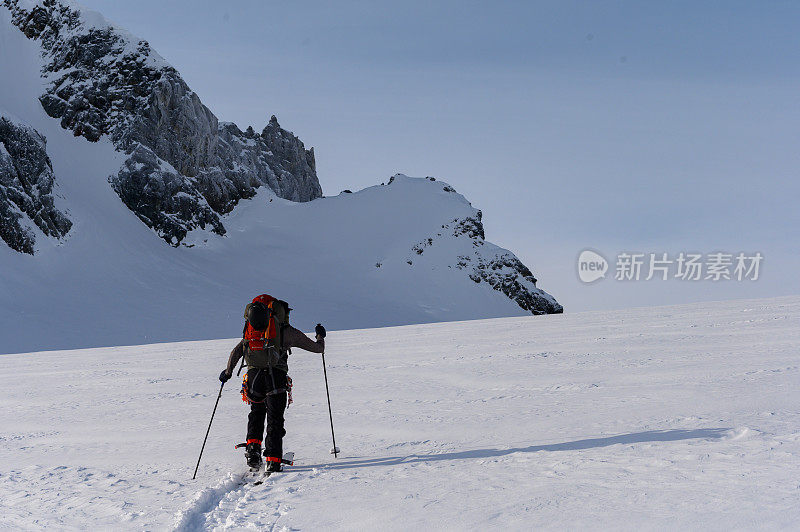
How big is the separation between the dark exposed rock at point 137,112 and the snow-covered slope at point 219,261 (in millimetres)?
737

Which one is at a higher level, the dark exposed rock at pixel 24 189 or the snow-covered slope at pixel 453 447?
the dark exposed rock at pixel 24 189

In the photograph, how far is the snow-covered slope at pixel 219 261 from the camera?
42281mm

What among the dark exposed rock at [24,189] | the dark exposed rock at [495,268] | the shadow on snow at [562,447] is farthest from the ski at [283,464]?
the dark exposed rock at [495,268]

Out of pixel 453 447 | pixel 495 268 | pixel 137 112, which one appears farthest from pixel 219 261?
pixel 453 447

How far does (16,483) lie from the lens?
6.25 meters

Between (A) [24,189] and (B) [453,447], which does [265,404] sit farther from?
(A) [24,189]

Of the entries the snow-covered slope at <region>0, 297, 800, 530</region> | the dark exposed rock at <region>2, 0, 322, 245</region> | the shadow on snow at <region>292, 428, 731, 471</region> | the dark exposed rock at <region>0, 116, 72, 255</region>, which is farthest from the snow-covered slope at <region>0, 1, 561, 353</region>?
the shadow on snow at <region>292, 428, 731, 471</region>

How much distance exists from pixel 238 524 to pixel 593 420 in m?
4.33

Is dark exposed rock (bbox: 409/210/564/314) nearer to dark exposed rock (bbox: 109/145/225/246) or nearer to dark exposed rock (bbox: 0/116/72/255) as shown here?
dark exposed rock (bbox: 109/145/225/246)

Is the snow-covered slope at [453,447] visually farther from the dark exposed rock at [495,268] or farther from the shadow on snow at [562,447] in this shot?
the dark exposed rock at [495,268]

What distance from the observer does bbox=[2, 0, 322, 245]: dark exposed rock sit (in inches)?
2468

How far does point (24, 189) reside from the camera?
50.2 meters

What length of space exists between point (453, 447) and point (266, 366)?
2.28m

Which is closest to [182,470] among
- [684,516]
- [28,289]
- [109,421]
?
[109,421]
